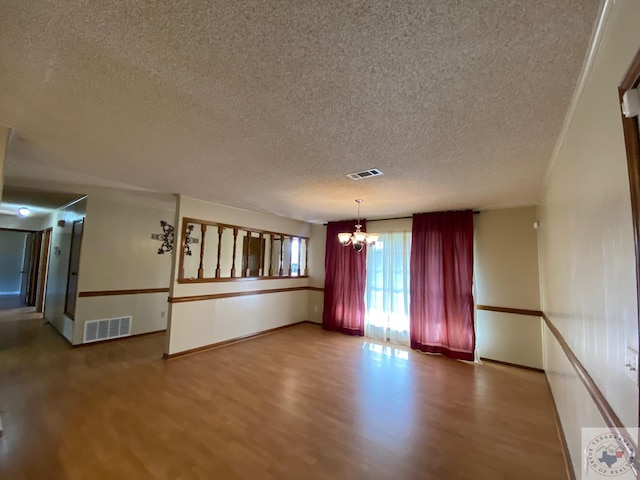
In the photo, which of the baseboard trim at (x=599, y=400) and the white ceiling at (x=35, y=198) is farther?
the white ceiling at (x=35, y=198)

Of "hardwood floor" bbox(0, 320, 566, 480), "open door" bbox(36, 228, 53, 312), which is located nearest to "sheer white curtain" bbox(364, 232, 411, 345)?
"hardwood floor" bbox(0, 320, 566, 480)

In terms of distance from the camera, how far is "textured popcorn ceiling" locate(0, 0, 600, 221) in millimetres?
1070

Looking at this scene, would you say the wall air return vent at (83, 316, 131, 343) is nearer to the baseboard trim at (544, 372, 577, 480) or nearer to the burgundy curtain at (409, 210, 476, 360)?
the burgundy curtain at (409, 210, 476, 360)

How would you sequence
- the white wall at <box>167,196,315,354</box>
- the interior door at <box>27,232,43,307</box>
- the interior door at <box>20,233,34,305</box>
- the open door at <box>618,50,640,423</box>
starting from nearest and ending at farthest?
the open door at <box>618,50,640,423</box> < the white wall at <box>167,196,315,354</box> < the interior door at <box>27,232,43,307</box> < the interior door at <box>20,233,34,305</box>

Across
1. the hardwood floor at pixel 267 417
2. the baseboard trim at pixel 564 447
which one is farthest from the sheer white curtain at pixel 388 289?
the baseboard trim at pixel 564 447

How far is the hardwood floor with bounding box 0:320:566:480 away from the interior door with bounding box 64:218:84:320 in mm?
681

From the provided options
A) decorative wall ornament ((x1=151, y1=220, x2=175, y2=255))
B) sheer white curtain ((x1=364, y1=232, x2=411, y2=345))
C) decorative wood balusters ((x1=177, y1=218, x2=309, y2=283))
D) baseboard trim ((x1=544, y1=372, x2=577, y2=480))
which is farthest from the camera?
decorative wall ornament ((x1=151, y1=220, x2=175, y2=255))

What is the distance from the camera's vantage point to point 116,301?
15.5 feet

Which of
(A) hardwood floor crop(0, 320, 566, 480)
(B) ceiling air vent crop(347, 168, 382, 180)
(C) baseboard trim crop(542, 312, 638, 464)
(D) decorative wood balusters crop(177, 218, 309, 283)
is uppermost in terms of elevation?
(B) ceiling air vent crop(347, 168, 382, 180)

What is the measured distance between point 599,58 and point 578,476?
2.43 metres

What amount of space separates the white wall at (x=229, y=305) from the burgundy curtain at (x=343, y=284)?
819mm

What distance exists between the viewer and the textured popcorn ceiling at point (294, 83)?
3.51ft

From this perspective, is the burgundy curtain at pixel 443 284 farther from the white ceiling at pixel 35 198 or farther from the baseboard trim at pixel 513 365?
the white ceiling at pixel 35 198

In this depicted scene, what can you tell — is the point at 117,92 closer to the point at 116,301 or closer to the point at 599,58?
the point at 599,58
